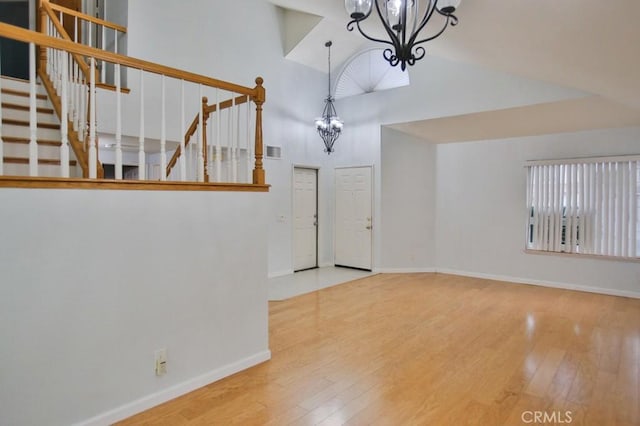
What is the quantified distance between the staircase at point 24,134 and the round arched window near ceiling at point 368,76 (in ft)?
15.8

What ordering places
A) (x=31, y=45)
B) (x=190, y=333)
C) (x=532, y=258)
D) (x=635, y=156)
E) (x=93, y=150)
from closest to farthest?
(x=31, y=45), (x=93, y=150), (x=190, y=333), (x=635, y=156), (x=532, y=258)

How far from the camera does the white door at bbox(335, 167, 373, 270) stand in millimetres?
6875

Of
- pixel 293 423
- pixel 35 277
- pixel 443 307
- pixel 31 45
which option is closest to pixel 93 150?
pixel 31 45

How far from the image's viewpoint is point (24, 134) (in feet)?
12.3

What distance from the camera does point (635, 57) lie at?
2.49 metres

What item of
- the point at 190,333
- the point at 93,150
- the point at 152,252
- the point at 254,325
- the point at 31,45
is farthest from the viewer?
the point at 254,325

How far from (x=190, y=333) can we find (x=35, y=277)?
1.05m

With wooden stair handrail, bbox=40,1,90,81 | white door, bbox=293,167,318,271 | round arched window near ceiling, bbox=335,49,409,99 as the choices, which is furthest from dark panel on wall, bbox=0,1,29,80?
round arched window near ceiling, bbox=335,49,409,99

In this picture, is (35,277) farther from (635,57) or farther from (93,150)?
(635,57)

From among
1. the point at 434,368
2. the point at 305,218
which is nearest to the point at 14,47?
the point at 305,218

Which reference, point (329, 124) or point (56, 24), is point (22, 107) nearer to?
point (56, 24)

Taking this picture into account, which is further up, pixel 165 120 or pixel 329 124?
pixel 329 124

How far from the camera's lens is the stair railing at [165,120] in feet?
7.55

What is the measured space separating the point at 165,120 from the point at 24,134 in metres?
1.37
